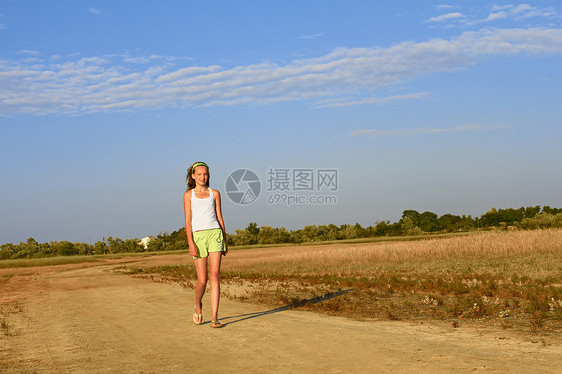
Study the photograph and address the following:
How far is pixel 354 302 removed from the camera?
39.5 ft

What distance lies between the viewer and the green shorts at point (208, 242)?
8.60m

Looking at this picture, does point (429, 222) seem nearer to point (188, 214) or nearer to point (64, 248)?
point (64, 248)

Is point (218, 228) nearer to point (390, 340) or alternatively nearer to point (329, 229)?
point (390, 340)

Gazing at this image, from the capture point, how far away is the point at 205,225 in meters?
8.64

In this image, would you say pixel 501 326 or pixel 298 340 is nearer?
pixel 298 340

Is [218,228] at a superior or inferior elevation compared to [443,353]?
superior

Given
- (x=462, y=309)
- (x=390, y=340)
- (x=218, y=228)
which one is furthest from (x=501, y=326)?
(x=218, y=228)

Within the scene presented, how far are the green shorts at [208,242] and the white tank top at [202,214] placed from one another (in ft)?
0.28

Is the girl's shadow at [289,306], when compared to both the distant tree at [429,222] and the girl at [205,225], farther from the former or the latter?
the distant tree at [429,222]

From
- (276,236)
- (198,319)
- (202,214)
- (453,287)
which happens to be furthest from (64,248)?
(202,214)

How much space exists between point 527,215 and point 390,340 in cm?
9022

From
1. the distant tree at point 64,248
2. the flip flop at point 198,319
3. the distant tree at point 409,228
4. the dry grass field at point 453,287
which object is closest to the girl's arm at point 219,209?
the flip flop at point 198,319

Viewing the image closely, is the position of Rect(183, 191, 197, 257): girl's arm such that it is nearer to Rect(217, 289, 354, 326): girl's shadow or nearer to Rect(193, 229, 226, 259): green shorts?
Rect(193, 229, 226, 259): green shorts

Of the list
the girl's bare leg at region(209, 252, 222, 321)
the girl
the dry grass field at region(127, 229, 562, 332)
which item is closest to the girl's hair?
the girl
